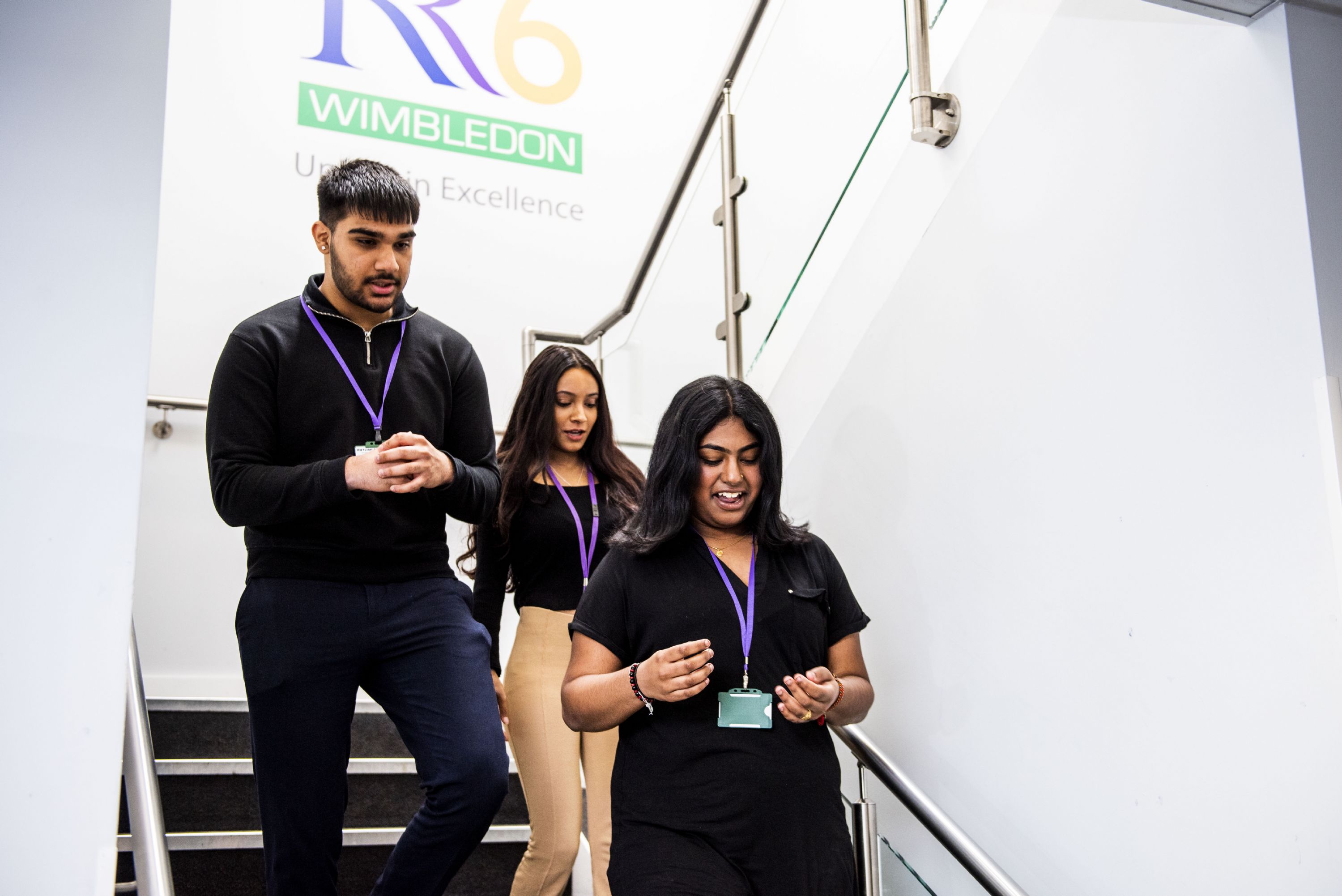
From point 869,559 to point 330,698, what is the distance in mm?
1355

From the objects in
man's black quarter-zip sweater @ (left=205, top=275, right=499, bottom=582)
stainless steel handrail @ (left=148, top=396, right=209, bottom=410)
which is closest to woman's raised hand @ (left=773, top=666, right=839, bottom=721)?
man's black quarter-zip sweater @ (left=205, top=275, right=499, bottom=582)

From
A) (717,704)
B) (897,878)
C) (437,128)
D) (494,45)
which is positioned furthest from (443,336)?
(494,45)

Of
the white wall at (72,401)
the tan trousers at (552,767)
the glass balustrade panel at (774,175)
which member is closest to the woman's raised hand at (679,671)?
the tan trousers at (552,767)

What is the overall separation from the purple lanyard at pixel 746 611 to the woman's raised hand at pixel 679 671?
156 millimetres

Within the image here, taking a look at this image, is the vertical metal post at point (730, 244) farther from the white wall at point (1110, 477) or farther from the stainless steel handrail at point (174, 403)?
the stainless steel handrail at point (174, 403)

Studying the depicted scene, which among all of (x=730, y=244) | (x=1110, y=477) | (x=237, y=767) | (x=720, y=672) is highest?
(x=730, y=244)

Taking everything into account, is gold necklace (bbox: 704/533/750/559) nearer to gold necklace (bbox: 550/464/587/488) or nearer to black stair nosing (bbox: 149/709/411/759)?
gold necklace (bbox: 550/464/587/488)

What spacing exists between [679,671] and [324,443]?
0.93m

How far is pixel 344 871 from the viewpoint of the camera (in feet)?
9.53

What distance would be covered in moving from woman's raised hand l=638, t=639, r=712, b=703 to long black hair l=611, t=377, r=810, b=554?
0.33m

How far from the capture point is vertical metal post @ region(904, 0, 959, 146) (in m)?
2.56

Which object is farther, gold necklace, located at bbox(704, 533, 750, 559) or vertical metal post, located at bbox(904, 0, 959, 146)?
vertical metal post, located at bbox(904, 0, 959, 146)

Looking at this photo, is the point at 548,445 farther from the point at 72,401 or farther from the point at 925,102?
the point at 72,401

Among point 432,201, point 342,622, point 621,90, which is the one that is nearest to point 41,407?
point 342,622
